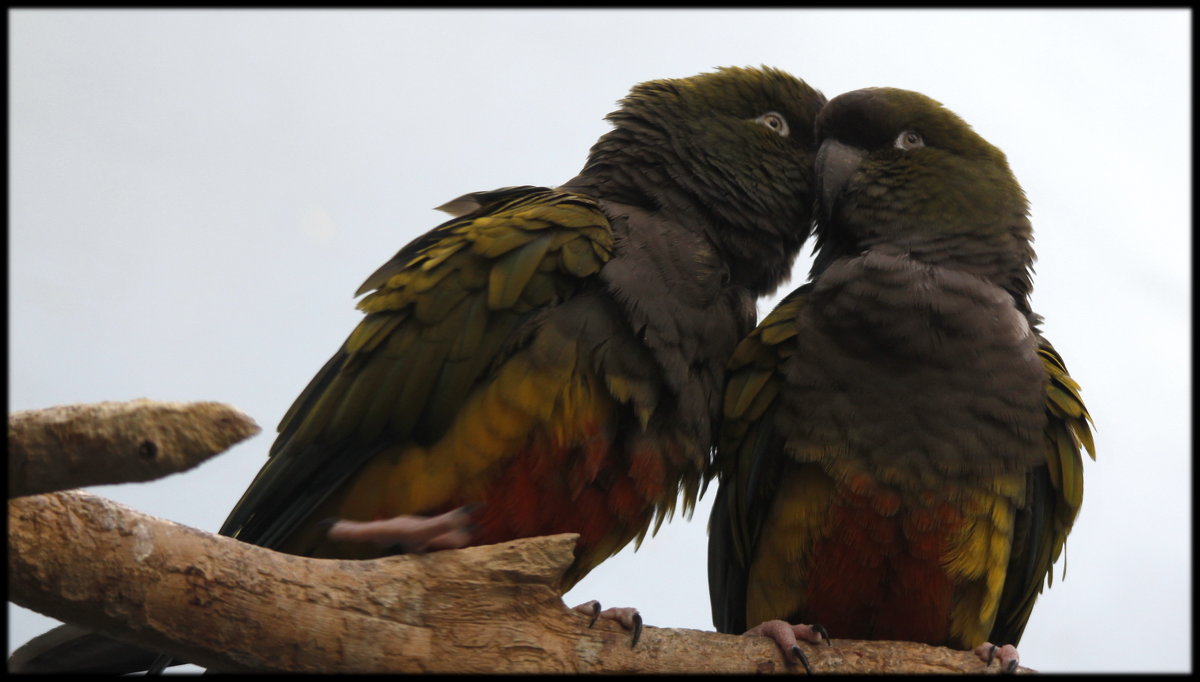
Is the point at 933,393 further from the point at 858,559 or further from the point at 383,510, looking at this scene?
the point at 383,510

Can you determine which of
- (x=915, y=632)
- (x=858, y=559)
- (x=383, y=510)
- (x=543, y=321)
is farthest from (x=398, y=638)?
(x=915, y=632)

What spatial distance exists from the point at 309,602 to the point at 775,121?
247cm

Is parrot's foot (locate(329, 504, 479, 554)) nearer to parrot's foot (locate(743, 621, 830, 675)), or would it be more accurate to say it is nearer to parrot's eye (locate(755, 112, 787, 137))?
parrot's foot (locate(743, 621, 830, 675))

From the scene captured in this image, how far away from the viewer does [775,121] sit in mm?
4031

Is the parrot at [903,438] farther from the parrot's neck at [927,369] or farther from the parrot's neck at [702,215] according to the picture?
the parrot's neck at [702,215]

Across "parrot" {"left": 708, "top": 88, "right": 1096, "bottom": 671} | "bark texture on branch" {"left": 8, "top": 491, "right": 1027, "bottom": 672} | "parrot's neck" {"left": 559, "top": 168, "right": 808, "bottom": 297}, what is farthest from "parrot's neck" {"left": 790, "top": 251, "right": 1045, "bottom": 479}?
"bark texture on branch" {"left": 8, "top": 491, "right": 1027, "bottom": 672}

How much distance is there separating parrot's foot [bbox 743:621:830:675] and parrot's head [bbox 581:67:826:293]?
1.26 meters

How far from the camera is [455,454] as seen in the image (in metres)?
3.21

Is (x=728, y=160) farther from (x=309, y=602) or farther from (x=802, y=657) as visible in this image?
(x=309, y=602)

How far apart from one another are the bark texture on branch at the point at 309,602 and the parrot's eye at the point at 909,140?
2.03 m

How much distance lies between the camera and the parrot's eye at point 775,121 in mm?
4004

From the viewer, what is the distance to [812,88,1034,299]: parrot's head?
375 cm

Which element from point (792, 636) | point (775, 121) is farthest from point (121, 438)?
point (775, 121)

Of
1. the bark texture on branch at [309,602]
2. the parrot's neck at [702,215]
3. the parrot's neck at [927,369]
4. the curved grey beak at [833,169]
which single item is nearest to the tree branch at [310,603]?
the bark texture on branch at [309,602]
